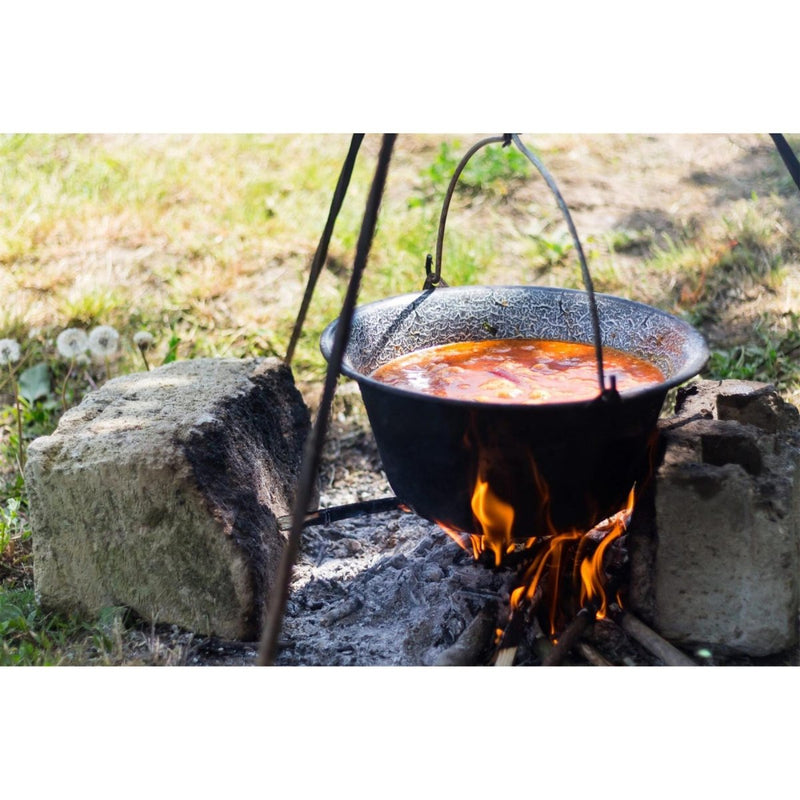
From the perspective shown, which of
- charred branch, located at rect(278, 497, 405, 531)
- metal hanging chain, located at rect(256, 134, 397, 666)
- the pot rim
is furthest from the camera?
charred branch, located at rect(278, 497, 405, 531)

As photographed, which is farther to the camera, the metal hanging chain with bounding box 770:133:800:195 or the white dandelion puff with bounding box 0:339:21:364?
the white dandelion puff with bounding box 0:339:21:364

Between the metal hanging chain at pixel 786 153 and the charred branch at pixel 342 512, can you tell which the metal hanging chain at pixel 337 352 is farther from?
the metal hanging chain at pixel 786 153

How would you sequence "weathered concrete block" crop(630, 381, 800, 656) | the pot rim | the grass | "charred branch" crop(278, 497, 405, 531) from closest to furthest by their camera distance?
the pot rim
"weathered concrete block" crop(630, 381, 800, 656)
"charred branch" crop(278, 497, 405, 531)
the grass

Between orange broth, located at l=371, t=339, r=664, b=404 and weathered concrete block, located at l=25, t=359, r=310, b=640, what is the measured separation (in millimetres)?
628

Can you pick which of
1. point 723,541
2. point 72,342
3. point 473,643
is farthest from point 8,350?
point 723,541

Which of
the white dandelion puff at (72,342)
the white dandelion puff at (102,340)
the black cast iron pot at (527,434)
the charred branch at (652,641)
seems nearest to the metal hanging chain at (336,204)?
the black cast iron pot at (527,434)

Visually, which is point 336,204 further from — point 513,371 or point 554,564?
point 554,564

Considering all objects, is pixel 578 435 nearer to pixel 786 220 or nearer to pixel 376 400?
pixel 376 400

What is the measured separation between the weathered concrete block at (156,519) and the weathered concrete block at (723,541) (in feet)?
4.19

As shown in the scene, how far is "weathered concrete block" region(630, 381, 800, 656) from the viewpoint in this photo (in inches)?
105

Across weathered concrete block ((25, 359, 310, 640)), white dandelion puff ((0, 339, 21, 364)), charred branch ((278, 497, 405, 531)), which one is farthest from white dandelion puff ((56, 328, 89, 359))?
charred branch ((278, 497, 405, 531))

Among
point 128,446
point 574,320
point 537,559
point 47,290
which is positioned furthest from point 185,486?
point 47,290

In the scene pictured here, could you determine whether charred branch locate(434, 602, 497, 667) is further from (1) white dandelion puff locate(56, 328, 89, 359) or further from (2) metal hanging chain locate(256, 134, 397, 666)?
(1) white dandelion puff locate(56, 328, 89, 359)

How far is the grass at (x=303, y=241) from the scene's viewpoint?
486cm
